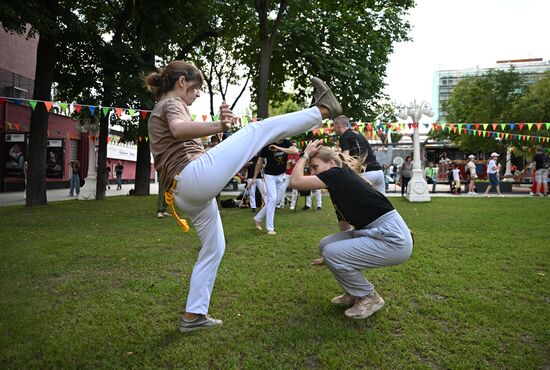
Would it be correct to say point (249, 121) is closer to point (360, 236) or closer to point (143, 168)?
point (143, 168)

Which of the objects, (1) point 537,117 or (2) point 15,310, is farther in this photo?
(1) point 537,117

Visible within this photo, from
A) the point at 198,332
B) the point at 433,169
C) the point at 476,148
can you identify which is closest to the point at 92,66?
the point at 198,332

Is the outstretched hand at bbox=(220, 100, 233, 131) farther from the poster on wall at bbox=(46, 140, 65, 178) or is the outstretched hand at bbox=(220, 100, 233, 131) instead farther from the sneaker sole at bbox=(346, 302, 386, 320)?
the poster on wall at bbox=(46, 140, 65, 178)

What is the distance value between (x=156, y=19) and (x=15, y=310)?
1299 cm

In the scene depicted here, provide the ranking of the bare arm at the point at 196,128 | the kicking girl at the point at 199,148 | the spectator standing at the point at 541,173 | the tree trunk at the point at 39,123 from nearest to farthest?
1. the bare arm at the point at 196,128
2. the kicking girl at the point at 199,148
3. the tree trunk at the point at 39,123
4. the spectator standing at the point at 541,173

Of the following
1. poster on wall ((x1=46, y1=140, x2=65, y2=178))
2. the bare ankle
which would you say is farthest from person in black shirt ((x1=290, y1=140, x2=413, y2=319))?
poster on wall ((x1=46, y1=140, x2=65, y2=178))

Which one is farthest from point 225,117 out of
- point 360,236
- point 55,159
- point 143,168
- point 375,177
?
A: point 55,159

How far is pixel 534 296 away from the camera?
381cm

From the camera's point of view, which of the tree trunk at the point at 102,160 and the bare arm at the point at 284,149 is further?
the tree trunk at the point at 102,160

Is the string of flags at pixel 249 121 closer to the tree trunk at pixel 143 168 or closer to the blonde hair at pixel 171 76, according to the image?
the tree trunk at pixel 143 168

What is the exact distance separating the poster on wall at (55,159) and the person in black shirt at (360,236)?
74.0 feet

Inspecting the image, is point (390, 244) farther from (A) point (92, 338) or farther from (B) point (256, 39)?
(B) point (256, 39)

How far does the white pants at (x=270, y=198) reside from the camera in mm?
7703

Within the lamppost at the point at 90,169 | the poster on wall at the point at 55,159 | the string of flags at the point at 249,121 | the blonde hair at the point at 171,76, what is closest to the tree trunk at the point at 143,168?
the lamppost at the point at 90,169
